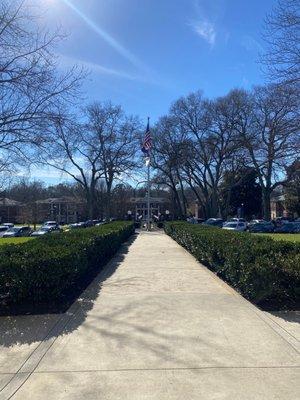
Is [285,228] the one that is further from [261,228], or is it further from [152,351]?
[152,351]

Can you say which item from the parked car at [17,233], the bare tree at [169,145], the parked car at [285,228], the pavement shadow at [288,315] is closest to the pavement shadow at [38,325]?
the pavement shadow at [288,315]

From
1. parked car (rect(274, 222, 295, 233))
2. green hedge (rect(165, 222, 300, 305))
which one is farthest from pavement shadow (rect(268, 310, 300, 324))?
parked car (rect(274, 222, 295, 233))

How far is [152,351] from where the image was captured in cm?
581

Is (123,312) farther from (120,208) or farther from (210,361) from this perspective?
(120,208)

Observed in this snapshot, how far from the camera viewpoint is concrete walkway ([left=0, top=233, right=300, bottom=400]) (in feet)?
15.2

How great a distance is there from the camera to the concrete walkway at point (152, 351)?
15.2ft

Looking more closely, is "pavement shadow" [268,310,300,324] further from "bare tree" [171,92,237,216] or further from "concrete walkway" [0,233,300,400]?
"bare tree" [171,92,237,216]

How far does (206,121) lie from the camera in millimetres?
63219

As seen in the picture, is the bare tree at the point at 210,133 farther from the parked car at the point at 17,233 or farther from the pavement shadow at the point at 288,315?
the pavement shadow at the point at 288,315

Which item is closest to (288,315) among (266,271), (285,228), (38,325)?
(266,271)

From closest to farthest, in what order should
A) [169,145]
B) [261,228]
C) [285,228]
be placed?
1. [285,228]
2. [261,228]
3. [169,145]

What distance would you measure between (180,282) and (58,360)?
644 centimetres

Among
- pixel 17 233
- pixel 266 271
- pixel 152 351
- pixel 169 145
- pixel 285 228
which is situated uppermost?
pixel 169 145

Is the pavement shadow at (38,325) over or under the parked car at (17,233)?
under
